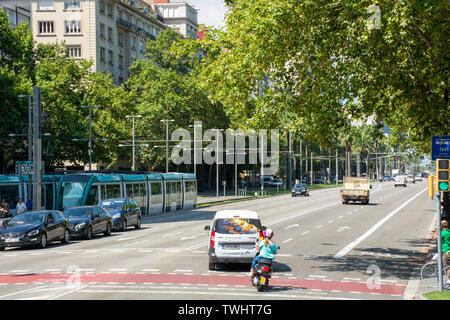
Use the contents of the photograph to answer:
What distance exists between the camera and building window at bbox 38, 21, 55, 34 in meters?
81.4

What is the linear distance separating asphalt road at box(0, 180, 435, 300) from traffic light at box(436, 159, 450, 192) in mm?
2514

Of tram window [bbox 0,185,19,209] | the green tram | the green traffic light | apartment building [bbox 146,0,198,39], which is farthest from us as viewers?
apartment building [bbox 146,0,198,39]

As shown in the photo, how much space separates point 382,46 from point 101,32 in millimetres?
69522

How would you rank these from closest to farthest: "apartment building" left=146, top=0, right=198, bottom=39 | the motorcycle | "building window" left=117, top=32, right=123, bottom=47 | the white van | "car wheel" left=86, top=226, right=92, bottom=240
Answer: the motorcycle
the white van
"car wheel" left=86, top=226, right=92, bottom=240
"building window" left=117, top=32, right=123, bottom=47
"apartment building" left=146, top=0, right=198, bottom=39

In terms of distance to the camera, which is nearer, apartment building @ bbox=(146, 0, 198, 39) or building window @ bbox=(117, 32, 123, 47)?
building window @ bbox=(117, 32, 123, 47)

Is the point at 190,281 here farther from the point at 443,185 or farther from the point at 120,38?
the point at 120,38

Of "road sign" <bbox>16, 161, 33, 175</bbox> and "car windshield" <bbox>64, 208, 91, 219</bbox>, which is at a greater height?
"road sign" <bbox>16, 161, 33, 175</bbox>

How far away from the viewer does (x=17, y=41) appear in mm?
52188

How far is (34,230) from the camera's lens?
82.1ft

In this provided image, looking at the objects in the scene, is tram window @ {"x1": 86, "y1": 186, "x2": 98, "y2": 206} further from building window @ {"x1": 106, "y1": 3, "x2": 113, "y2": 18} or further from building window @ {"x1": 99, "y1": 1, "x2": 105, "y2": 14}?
building window @ {"x1": 106, "y1": 3, "x2": 113, "y2": 18}

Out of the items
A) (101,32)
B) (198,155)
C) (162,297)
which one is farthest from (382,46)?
(101,32)

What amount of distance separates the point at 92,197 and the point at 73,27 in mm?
49296

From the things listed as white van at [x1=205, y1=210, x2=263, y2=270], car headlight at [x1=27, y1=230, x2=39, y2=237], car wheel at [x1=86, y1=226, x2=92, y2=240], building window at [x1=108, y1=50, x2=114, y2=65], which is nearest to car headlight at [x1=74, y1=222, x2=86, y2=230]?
car wheel at [x1=86, y1=226, x2=92, y2=240]
